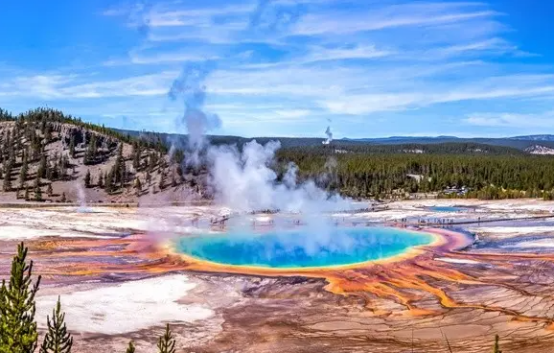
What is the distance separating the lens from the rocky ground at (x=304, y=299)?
54.1 ft

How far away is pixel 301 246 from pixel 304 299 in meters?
13.4

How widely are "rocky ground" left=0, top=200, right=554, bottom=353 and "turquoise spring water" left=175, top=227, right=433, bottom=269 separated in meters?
2.04

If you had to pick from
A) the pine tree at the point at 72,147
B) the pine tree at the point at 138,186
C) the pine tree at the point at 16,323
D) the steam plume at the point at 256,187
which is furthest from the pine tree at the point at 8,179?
the pine tree at the point at 16,323

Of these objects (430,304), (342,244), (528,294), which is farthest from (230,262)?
(528,294)

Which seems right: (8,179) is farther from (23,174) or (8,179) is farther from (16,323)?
(16,323)

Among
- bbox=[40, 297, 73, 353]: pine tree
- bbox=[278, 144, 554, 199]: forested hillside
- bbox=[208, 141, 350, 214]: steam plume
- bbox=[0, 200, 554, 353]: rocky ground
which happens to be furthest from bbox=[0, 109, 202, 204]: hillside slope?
bbox=[40, 297, 73, 353]: pine tree

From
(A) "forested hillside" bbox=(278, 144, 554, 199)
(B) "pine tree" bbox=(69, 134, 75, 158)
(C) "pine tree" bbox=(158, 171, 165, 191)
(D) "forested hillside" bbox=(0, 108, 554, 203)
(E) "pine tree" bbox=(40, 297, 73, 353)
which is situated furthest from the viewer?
(B) "pine tree" bbox=(69, 134, 75, 158)

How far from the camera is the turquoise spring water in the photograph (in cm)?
2912

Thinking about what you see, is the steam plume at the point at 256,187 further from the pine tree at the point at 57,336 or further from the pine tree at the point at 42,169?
the pine tree at the point at 57,336

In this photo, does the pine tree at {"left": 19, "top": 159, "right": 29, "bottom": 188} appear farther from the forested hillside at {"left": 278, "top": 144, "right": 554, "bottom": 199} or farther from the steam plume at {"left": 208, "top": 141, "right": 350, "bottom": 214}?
the forested hillside at {"left": 278, "top": 144, "right": 554, "bottom": 199}

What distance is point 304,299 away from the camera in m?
21.0

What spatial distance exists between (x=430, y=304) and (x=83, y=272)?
13.8 m

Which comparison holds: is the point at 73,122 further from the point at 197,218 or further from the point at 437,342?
the point at 437,342

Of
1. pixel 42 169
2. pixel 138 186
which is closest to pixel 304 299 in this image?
pixel 138 186
